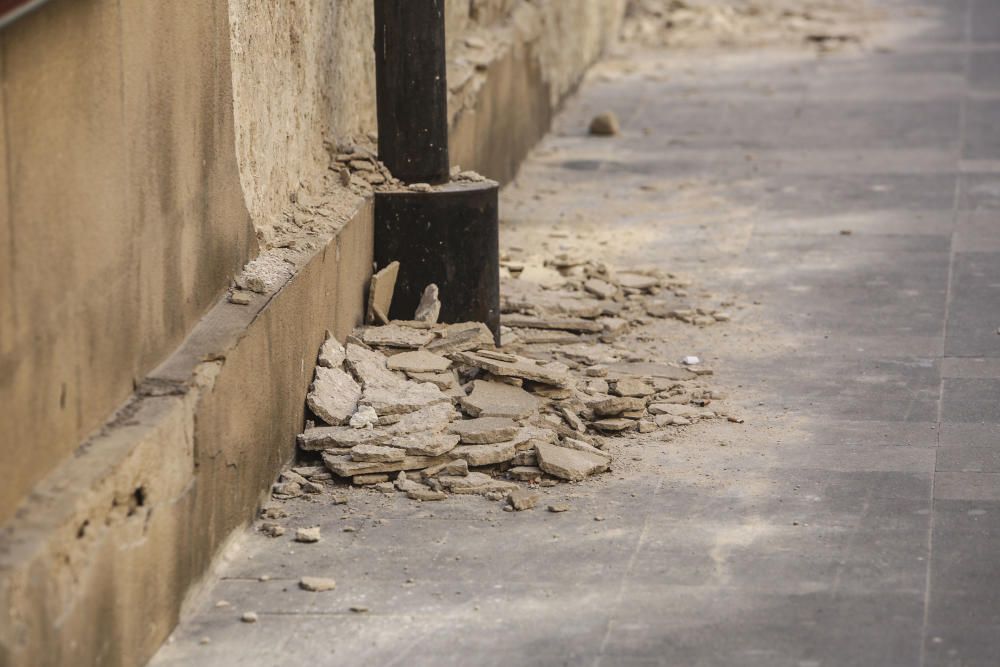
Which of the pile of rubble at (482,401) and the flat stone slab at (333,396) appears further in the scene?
the flat stone slab at (333,396)

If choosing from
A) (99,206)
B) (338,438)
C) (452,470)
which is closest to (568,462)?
(452,470)

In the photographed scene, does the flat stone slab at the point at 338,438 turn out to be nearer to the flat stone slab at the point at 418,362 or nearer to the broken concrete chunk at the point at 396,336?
the flat stone slab at the point at 418,362

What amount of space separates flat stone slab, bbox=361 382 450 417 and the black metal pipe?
1.26m

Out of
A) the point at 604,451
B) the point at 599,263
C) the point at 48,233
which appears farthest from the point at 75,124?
the point at 599,263

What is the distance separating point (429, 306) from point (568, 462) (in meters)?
1.34

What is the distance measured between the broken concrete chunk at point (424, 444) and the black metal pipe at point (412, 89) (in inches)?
64.4

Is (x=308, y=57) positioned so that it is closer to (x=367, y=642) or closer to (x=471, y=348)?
(x=471, y=348)

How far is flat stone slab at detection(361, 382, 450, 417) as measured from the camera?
17.9ft

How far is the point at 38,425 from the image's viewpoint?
11.9ft

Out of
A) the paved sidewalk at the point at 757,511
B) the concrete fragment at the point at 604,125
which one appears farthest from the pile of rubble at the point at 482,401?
the concrete fragment at the point at 604,125

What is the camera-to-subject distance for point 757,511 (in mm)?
4934

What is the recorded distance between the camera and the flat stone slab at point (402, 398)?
5441 mm

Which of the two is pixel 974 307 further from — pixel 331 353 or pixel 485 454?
pixel 331 353

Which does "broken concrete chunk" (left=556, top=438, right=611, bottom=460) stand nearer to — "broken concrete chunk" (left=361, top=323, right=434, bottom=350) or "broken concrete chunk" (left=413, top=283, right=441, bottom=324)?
"broken concrete chunk" (left=361, top=323, right=434, bottom=350)
